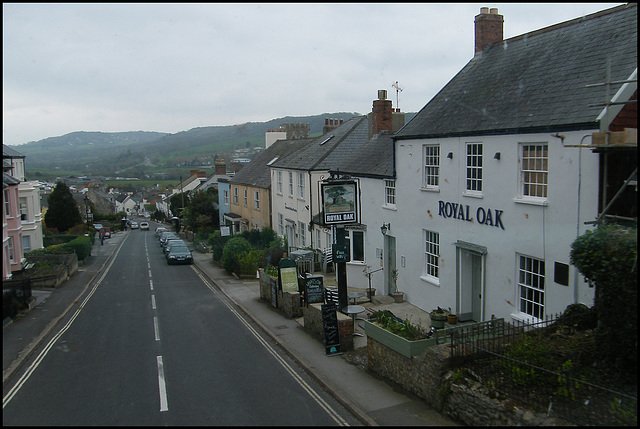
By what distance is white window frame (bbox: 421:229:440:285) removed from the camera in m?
16.0

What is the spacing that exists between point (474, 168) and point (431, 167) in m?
2.17

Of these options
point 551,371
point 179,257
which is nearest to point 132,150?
point 179,257

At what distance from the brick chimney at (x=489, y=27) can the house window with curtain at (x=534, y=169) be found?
24.0 feet

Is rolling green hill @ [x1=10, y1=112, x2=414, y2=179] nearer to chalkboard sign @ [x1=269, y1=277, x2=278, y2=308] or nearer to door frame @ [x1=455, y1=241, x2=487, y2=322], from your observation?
chalkboard sign @ [x1=269, y1=277, x2=278, y2=308]

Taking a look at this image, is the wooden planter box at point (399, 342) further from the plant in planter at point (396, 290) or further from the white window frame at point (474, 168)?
the plant in planter at point (396, 290)

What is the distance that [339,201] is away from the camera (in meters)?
14.3

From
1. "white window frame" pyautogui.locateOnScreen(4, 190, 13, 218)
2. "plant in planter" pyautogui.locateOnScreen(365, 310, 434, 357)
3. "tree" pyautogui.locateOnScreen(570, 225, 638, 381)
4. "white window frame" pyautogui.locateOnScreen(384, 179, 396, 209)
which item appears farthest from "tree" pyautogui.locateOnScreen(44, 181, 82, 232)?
"tree" pyautogui.locateOnScreen(570, 225, 638, 381)

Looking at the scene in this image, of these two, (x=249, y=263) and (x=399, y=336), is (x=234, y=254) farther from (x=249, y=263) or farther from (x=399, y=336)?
(x=399, y=336)

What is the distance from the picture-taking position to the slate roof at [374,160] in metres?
19.3

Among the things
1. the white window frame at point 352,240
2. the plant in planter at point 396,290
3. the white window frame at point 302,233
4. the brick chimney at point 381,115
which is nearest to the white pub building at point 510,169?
the plant in planter at point 396,290

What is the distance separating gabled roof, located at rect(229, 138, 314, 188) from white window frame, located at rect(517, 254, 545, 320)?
25.4 meters

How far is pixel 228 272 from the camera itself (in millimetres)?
29547

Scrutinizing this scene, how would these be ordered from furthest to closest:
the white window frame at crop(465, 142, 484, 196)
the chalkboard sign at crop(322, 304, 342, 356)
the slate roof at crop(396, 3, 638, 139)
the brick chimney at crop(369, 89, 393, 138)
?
the brick chimney at crop(369, 89, 393, 138) → the white window frame at crop(465, 142, 484, 196) → the chalkboard sign at crop(322, 304, 342, 356) → the slate roof at crop(396, 3, 638, 139)

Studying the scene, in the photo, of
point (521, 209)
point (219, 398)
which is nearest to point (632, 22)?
point (521, 209)
